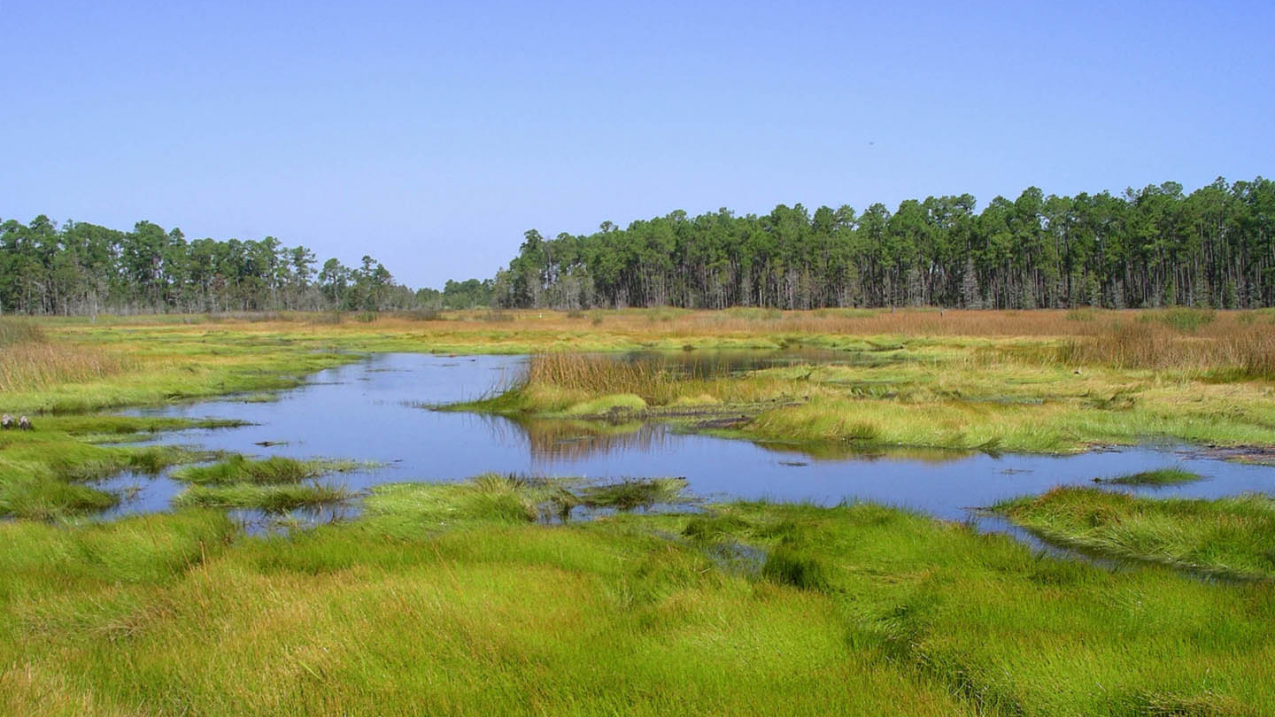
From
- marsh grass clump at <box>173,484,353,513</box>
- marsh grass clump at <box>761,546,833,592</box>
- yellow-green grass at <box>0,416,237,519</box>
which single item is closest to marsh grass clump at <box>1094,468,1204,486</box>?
marsh grass clump at <box>761,546,833,592</box>

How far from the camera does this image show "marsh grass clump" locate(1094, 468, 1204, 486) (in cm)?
1456

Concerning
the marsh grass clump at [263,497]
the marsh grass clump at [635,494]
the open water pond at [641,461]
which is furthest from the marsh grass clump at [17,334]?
the marsh grass clump at [635,494]

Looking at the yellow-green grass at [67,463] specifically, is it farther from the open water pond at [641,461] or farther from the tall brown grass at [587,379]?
the tall brown grass at [587,379]

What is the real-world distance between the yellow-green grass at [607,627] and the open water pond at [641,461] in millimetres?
3557

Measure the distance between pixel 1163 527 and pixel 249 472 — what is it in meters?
13.0

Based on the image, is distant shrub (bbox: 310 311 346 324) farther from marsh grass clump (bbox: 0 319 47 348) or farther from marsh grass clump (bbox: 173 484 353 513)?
marsh grass clump (bbox: 173 484 353 513)

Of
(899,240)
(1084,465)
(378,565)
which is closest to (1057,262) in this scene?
(899,240)

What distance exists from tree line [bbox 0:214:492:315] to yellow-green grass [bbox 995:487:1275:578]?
115968 millimetres

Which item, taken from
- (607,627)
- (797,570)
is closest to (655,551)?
(797,570)

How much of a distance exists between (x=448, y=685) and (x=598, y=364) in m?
21.7

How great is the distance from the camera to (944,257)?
102 metres

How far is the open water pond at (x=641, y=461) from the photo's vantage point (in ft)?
48.1

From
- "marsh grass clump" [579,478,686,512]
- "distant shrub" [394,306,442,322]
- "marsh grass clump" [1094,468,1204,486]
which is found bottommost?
"marsh grass clump" [1094,468,1204,486]

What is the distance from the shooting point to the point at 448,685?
6.17 meters
